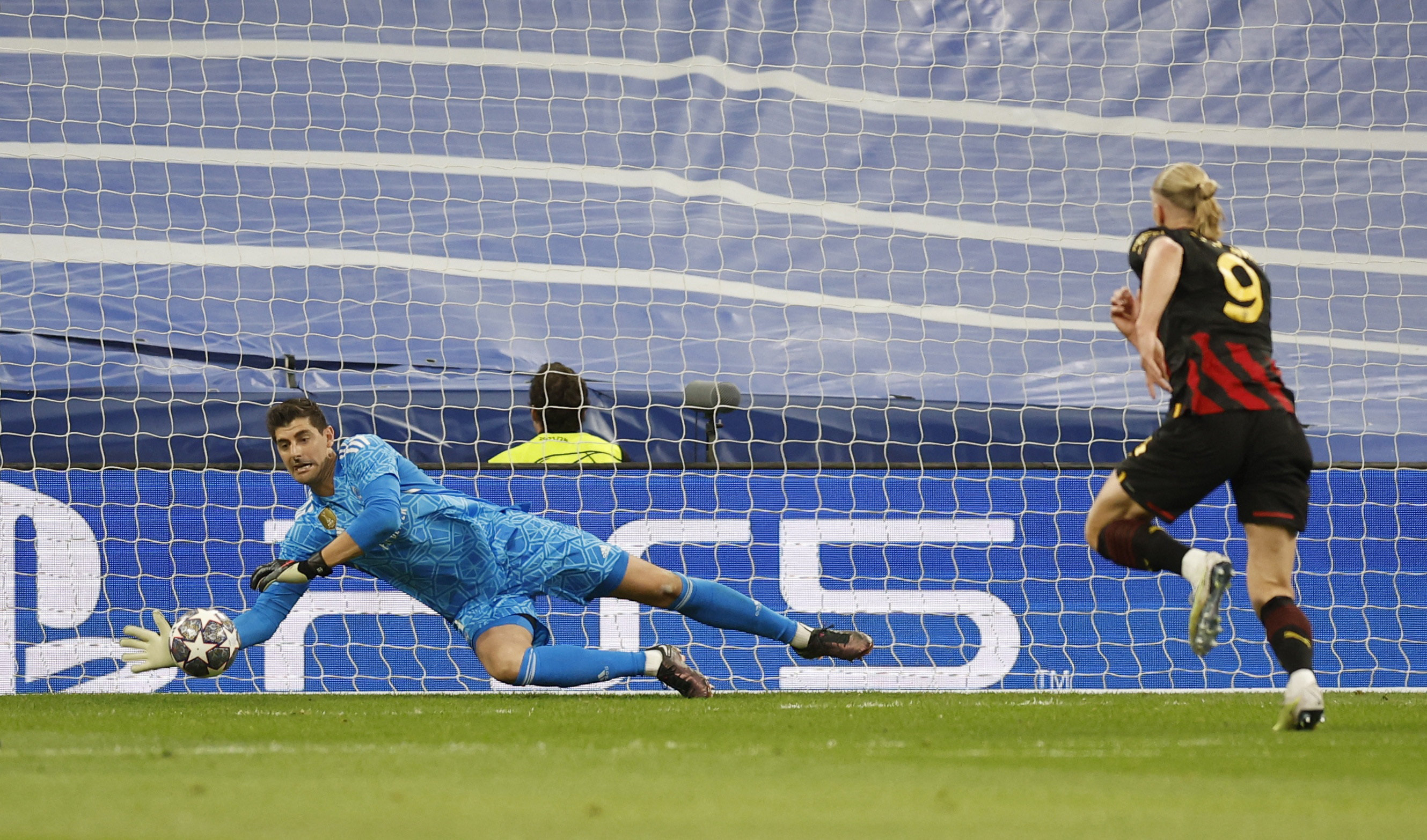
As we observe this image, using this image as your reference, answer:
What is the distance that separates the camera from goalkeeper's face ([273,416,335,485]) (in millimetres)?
5512

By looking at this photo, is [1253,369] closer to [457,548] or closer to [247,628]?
[457,548]

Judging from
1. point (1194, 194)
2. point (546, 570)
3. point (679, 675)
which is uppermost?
point (1194, 194)

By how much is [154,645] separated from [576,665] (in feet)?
4.55

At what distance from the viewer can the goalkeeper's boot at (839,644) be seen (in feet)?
19.5

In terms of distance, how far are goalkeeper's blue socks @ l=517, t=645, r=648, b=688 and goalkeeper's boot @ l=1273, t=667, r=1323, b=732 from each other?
7.27ft

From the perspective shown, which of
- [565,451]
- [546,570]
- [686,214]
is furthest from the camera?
[686,214]

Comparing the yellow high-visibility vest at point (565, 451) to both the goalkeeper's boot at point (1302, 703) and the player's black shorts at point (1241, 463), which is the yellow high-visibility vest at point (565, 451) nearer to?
the player's black shorts at point (1241, 463)

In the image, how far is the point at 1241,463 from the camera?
4.35m

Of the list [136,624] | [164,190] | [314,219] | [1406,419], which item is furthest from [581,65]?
[1406,419]

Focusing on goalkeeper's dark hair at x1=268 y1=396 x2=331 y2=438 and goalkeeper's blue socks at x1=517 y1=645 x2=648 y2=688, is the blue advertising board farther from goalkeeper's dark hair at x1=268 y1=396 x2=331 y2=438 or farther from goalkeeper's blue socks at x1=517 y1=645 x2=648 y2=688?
goalkeeper's dark hair at x1=268 y1=396 x2=331 y2=438

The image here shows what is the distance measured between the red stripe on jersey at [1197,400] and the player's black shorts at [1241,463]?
0.01 meters

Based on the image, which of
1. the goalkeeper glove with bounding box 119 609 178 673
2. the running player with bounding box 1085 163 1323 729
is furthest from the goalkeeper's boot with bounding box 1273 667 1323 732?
the goalkeeper glove with bounding box 119 609 178 673

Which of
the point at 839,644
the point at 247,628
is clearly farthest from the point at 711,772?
the point at 247,628

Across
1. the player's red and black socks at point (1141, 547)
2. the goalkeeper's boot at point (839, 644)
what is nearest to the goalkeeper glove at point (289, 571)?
the goalkeeper's boot at point (839, 644)
